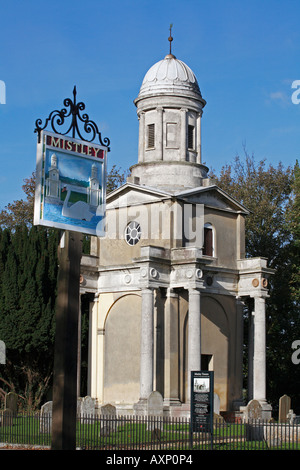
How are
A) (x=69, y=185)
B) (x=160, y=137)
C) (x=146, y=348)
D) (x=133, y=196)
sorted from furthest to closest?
(x=160, y=137)
(x=133, y=196)
(x=146, y=348)
(x=69, y=185)

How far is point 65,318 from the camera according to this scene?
1697 centimetres

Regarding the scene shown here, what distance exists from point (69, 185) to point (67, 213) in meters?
0.61

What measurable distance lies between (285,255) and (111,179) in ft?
41.2

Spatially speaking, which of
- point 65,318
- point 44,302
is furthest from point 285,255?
point 65,318

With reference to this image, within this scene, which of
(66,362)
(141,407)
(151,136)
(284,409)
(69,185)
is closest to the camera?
(66,362)

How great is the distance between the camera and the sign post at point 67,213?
1677 cm

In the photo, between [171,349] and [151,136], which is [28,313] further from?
[151,136]

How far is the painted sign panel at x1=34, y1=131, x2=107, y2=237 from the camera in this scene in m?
17.0

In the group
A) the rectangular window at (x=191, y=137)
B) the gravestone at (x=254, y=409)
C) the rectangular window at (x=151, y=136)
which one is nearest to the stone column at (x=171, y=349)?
the gravestone at (x=254, y=409)

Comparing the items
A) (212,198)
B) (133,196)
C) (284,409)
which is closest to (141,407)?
(284,409)

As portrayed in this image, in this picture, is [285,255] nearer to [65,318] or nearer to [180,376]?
[180,376]

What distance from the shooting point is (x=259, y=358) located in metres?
37.1

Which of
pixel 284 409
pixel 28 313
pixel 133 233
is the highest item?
pixel 133 233

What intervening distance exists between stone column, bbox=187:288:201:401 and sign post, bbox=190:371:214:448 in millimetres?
7728
